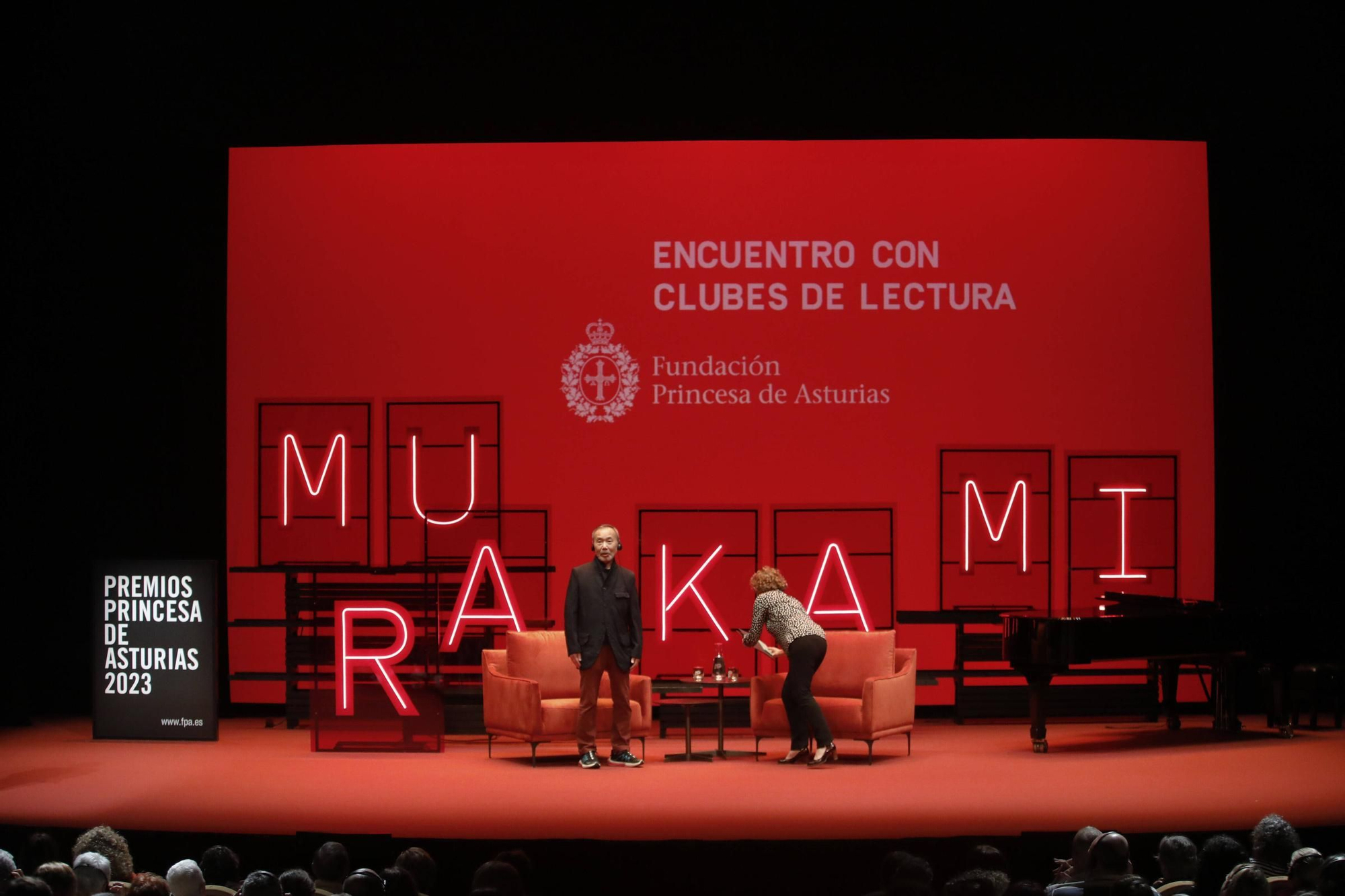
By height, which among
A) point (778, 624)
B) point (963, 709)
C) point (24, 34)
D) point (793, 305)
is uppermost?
point (24, 34)

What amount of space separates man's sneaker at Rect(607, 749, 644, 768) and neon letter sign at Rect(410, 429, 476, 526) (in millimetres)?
2839

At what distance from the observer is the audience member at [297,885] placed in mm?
4551

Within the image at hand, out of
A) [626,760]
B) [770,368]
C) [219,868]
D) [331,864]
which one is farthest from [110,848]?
[770,368]

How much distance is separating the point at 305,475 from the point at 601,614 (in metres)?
3.35

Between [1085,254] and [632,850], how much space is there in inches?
267

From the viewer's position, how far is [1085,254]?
1143cm

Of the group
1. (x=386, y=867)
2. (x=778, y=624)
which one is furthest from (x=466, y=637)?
(x=386, y=867)

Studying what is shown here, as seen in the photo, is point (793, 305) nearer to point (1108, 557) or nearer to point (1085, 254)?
point (1085, 254)

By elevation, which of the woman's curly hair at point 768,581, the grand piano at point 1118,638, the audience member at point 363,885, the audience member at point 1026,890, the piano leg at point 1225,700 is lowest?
the piano leg at point 1225,700

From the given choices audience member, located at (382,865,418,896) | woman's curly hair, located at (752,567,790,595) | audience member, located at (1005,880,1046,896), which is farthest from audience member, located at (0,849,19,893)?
woman's curly hair, located at (752,567,790,595)

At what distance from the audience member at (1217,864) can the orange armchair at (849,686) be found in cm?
442

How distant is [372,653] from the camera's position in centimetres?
955

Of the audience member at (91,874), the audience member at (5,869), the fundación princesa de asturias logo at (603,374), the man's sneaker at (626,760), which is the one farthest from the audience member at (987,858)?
the fundación princesa de asturias logo at (603,374)

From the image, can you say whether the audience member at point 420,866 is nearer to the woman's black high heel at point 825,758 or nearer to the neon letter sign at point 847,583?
the woman's black high heel at point 825,758
